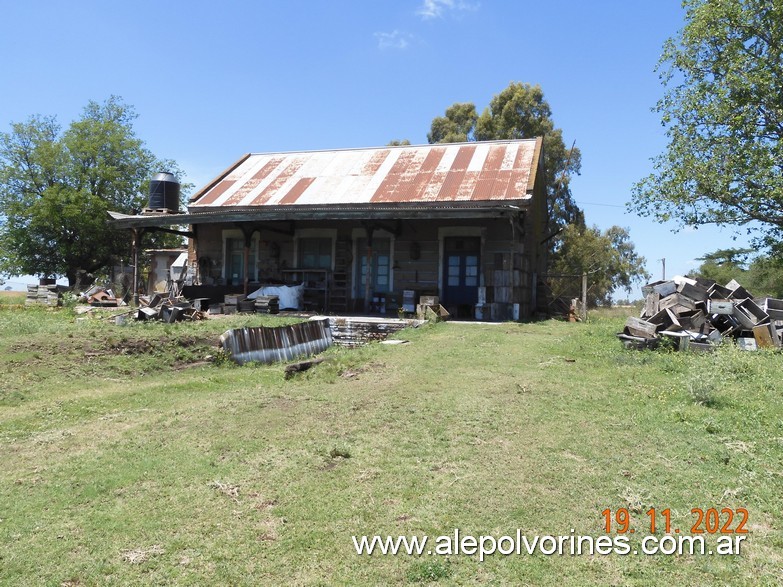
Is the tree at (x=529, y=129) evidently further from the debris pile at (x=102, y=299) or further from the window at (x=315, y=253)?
the debris pile at (x=102, y=299)

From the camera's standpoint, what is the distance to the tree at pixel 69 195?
106 feet

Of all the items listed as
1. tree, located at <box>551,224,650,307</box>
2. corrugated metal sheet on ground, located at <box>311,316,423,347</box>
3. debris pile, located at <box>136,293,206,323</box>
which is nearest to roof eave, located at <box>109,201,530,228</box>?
corrugated metal sheet on ground, located at <box>311,316,423,347</box>

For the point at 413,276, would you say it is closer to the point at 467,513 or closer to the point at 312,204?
the point at 312,204

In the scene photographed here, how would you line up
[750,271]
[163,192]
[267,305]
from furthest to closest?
[750,271] → [163,192] → [267,305]

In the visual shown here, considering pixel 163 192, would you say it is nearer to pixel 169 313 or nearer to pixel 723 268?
pixel 169 313

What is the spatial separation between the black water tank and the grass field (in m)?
17.8

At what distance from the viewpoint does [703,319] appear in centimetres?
1108

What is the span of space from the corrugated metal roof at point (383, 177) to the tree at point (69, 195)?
14.7 meters

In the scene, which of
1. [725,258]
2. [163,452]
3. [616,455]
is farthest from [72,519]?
[725,258]

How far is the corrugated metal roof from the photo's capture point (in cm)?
1775

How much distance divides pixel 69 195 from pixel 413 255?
2401cm

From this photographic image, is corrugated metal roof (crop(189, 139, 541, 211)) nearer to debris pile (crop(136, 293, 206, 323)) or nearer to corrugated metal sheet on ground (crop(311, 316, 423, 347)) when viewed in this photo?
corrugated metal sheet on ground (crop(311, 316, 423, 347))

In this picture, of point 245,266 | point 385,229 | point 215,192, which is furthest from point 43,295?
point 385,229

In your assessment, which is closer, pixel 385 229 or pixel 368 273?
pixel 385 229
